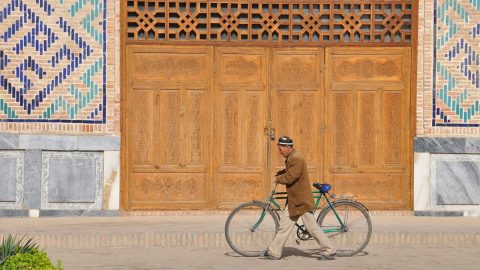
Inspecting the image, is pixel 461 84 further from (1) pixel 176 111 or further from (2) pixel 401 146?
(1) pixel 176 111

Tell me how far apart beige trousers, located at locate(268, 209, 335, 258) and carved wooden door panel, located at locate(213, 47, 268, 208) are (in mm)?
4653

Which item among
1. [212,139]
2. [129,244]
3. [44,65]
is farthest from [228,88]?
[129,244]

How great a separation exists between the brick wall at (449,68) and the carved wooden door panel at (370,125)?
0.98ft

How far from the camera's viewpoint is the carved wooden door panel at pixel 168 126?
1650cm

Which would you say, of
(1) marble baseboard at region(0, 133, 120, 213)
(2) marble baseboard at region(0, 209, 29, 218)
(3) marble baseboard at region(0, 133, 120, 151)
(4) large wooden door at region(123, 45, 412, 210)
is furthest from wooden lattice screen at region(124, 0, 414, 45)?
(2) marble baseboard at region(0, 209, 29, 218)

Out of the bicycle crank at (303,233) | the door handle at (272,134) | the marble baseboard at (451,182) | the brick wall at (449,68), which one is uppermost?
the brick wall at (449,68)

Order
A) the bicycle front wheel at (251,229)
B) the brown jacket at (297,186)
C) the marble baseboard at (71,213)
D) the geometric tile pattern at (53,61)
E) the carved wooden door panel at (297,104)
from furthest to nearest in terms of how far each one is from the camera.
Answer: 1. the carved wooden door panel at (297,104)
2. the geometric tile pattern at (53,61)
3. the marble baseboard at (71,213)
4. the bicycle front wheel at (251,229)
5. the brown jacket at (297,186)

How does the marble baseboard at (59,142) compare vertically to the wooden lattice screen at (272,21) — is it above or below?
below

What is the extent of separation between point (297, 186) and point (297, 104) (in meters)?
4.78

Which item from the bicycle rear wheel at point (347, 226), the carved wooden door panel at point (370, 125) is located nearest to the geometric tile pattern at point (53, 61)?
the carved wooden door panel at point (370, 125)

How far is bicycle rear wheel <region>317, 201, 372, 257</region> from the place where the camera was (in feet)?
40.3

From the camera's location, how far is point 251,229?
482 inches

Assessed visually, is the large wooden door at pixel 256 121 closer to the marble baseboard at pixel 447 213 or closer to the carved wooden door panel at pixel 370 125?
the carved wooden door panel at pixel 370 125

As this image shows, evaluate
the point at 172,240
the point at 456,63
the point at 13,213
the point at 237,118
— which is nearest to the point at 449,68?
the point at 456,63
